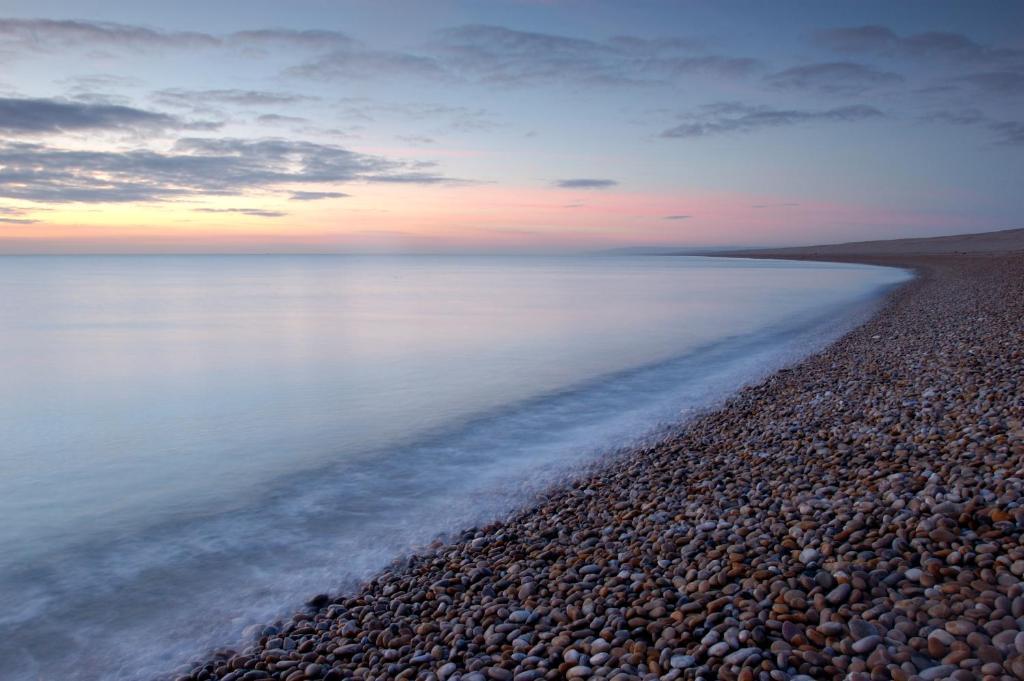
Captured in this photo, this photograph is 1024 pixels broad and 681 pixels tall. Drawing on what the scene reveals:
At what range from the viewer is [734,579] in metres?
4.16

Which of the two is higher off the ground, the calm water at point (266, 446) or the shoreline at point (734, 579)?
the shoreline at point (734, 579)

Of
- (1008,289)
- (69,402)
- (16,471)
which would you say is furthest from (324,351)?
(1008,289)

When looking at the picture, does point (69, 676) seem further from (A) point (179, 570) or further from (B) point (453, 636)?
(B) point (453, 636)

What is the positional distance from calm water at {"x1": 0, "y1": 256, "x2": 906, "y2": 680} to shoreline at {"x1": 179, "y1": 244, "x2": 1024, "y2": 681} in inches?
35.6

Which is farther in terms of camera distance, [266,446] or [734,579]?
[266,446]

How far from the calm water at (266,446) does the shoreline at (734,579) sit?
0.90 m

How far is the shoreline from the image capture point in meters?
3.33

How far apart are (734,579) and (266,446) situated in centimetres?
731

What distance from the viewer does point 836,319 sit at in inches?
912

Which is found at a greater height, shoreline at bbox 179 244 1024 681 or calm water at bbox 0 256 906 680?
shoreline at bbox 179 244 1024 681

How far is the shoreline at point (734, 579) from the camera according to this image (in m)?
3.33

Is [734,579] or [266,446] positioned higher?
[734,579]

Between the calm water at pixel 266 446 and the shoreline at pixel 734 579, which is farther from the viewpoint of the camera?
the calm water at pixel 266 446

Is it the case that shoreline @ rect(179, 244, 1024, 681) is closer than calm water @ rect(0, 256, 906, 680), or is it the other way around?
shoreline @ rect(179, 244, 1024, 681)
